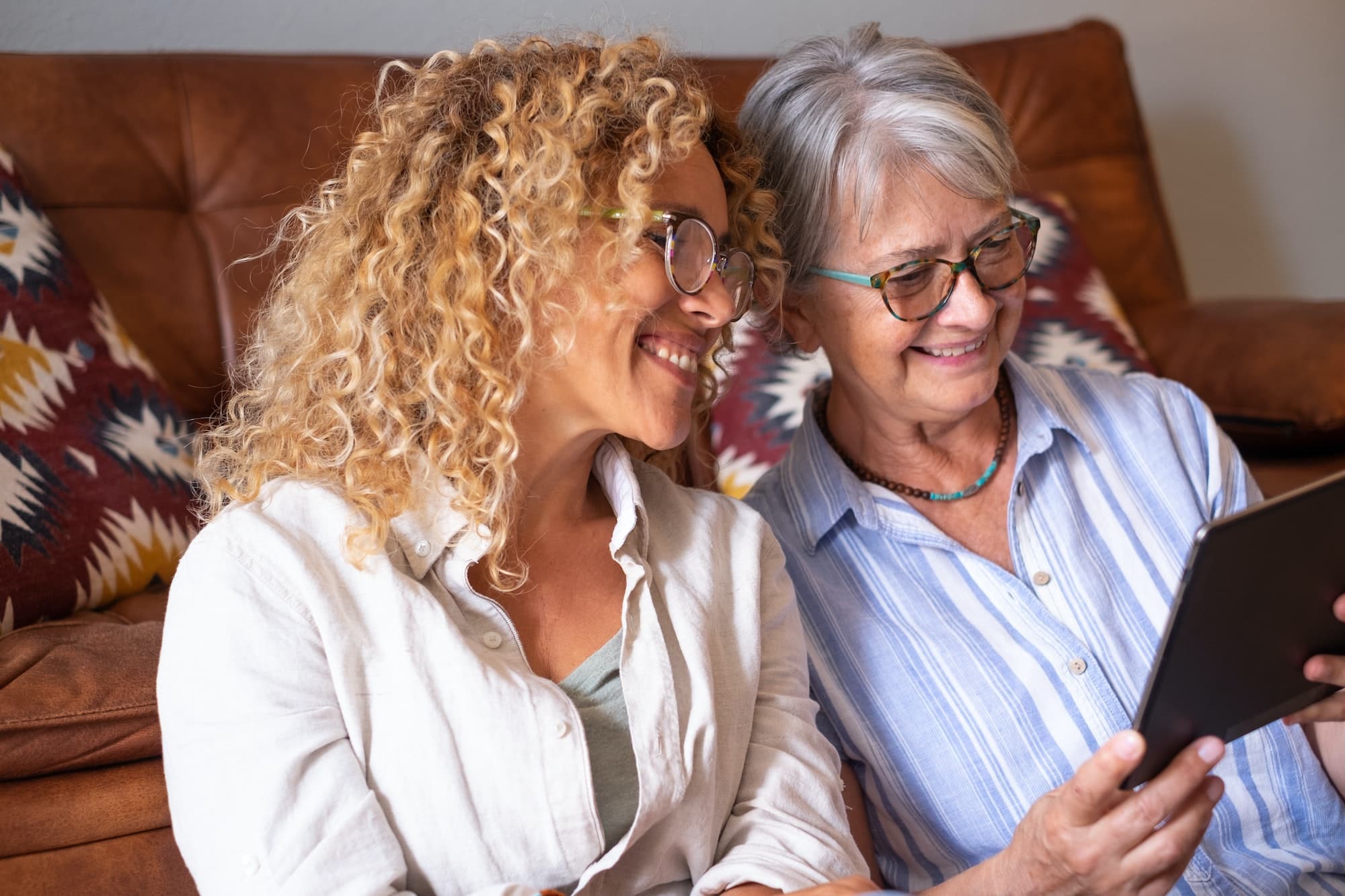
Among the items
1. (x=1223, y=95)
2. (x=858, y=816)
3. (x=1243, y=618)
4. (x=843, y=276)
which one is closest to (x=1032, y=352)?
(x=843, y=276)

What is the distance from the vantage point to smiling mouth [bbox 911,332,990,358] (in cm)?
136

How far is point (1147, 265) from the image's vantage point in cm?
257

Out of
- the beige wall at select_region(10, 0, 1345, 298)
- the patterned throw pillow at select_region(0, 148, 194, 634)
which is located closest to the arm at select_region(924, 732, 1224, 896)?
the patterned throw pillow at select_region(0, 148, 194, 634)

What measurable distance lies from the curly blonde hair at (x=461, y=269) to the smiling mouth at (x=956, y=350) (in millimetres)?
388

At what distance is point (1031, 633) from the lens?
1.33 meters

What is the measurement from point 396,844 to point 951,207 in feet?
2.70

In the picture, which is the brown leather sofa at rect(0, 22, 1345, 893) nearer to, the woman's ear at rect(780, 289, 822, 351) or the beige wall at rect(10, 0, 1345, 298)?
the woman's ear at rect(780, 289, 822, 351)

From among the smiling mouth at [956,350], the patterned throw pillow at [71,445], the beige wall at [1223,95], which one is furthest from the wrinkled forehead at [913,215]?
the beige wall at [1223,95]

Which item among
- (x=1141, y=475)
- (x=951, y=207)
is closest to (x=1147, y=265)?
(x=1141, y=475)

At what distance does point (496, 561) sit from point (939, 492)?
577 millimetres

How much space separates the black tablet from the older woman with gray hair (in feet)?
1.04

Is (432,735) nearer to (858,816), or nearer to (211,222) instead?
(858,816)

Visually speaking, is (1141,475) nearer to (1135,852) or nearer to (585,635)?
(1135,852)

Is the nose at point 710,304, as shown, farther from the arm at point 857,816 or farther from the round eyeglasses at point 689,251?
the arm at point 857,816
